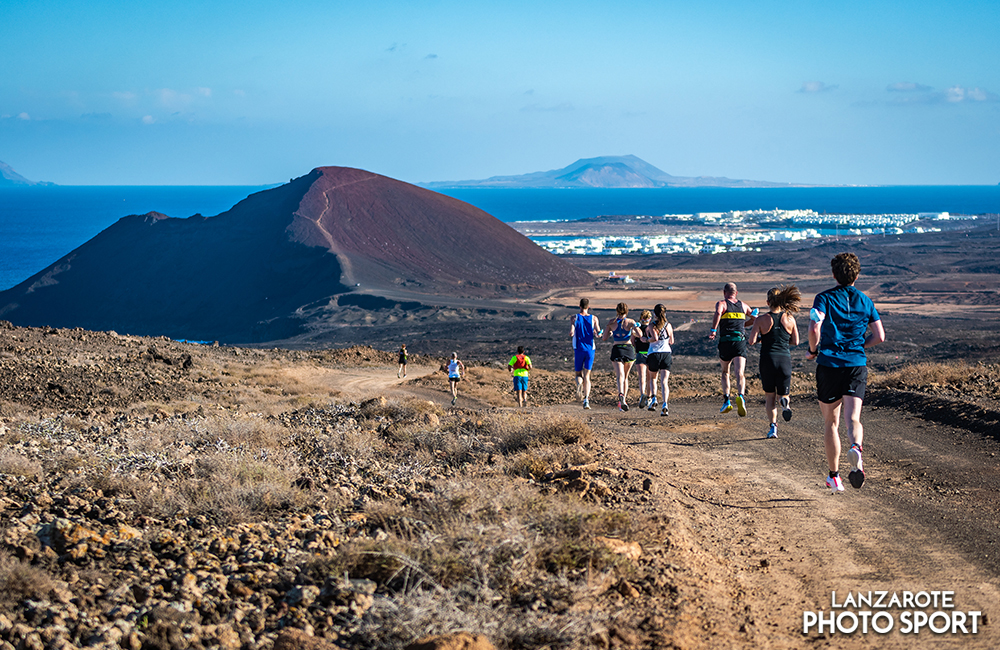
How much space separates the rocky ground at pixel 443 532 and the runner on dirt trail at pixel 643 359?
0.82 m

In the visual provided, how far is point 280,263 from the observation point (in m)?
55.1

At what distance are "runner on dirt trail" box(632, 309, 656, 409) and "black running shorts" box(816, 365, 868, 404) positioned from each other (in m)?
4.28

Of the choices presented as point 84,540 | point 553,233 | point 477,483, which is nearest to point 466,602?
point 477,483

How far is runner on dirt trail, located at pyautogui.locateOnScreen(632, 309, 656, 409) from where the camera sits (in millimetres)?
10398

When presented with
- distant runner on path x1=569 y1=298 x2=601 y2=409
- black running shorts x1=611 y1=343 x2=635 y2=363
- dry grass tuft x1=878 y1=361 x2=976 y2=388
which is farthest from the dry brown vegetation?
dry grass tuft x1=878 y1=361 x2=976 y2=388

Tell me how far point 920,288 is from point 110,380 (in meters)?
55.1

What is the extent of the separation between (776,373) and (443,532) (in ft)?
15.4

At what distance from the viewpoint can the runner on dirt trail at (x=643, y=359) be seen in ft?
34.1

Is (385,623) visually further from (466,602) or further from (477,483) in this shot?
(477,483)

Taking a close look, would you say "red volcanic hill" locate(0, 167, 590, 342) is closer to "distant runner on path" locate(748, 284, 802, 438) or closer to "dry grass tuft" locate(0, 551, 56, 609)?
"distant runner on path" locate(748, 284, 802, 438)

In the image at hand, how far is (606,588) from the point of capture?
14.5ft

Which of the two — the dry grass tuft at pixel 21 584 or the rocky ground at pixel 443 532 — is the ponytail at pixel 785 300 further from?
the dry grass tuft at pixel 21 584

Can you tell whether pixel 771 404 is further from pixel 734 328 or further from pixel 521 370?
pixel 521 370

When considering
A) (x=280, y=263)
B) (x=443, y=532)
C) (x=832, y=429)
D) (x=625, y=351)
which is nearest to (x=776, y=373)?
(x=832, y=429)
